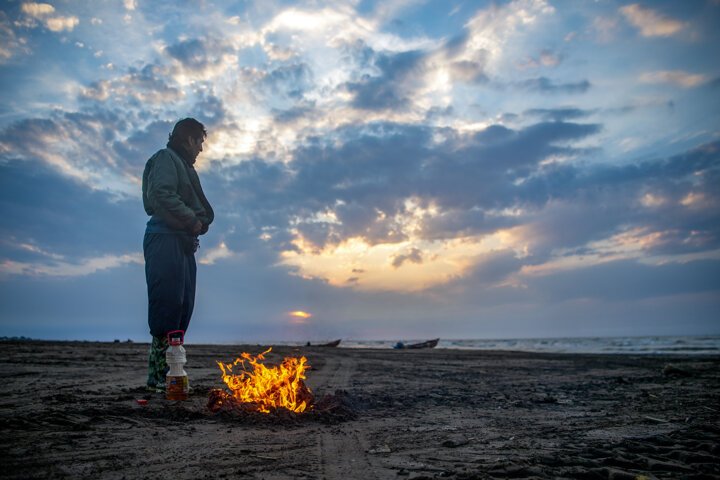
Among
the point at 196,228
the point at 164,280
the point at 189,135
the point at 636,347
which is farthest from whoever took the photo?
the point at 636,347

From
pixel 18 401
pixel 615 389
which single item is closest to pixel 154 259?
pixel 18 401

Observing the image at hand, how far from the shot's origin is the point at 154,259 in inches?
180

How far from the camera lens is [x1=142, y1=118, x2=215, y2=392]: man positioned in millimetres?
4543

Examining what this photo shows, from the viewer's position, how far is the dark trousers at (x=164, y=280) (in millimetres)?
4527

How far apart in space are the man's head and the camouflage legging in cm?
244

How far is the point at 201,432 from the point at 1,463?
1.28 metres

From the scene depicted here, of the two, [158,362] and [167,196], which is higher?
[167,196]

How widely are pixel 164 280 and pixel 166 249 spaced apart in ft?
1.19

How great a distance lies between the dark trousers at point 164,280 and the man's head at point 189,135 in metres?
1.31

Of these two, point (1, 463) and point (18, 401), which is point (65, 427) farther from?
point (18, 401)

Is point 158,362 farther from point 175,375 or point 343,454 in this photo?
point 343,454

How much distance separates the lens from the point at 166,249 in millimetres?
4605

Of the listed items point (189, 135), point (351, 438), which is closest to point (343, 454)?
point (351, 438)

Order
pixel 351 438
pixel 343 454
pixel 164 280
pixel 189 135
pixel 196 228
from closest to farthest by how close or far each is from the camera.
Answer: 1. pixel 343 454
2. pixel 351 438
3. pixel 164 280
4. pixel 196 228
5. pixel 189 135
